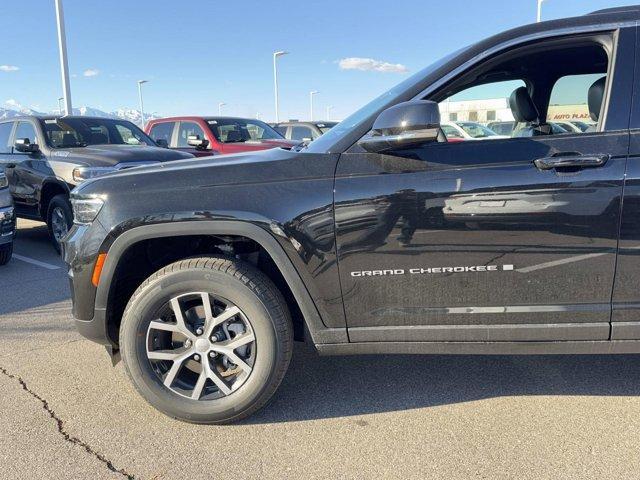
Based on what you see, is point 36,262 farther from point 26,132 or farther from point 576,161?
point 576,161

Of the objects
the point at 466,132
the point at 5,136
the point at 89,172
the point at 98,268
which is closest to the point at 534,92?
the point at 466,132

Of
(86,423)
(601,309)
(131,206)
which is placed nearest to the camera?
(601,309)

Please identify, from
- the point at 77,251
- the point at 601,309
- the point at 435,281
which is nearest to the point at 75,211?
the point at 77,251

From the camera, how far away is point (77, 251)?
2604 mm

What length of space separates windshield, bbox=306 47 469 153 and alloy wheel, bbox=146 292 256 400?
0.92 meters

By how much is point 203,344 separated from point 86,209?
91cm

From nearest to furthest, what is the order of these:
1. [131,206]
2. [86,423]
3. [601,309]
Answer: [601,309] → [131,206] → [86,423]

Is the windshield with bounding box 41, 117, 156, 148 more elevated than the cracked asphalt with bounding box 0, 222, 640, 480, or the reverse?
the windshield with bounding box 41, 117, 156, 148

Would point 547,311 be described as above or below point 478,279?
below

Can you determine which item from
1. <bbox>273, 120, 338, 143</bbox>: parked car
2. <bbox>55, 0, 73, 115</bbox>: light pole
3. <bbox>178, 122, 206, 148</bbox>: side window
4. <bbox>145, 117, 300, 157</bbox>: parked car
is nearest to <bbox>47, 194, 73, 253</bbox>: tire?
<bbox>145, 117, 300, 157</bbox>: parked car

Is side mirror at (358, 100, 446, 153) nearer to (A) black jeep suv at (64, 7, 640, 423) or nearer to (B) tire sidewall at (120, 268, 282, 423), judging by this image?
(A) black jeep suv at (64, 7, 640, 423)

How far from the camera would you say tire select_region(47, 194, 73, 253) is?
6.29 metres

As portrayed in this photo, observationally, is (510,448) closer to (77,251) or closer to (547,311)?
(547,311)

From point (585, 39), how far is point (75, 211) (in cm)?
270
